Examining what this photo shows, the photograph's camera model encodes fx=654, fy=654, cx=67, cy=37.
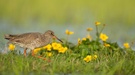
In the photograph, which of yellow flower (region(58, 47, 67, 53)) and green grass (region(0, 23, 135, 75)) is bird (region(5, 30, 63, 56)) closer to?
green grass (region(0, 23, 135, 75))

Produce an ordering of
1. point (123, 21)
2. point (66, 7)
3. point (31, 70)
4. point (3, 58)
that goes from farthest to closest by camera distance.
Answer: point (66, 7), point (123, 21), point (3, 58), point (31, 70)

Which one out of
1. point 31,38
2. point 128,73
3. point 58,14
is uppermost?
point 58,14

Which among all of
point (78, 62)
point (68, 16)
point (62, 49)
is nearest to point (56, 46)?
point (62, 49)

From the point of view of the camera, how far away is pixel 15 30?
14.8 m

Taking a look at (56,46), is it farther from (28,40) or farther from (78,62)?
(78,62)

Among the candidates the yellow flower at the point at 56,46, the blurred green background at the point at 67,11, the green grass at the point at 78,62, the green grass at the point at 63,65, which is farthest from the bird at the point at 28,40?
the blurred green background at the point at 67,11

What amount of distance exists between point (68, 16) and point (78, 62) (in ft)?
19.0

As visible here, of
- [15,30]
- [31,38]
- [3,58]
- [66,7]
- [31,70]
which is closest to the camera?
[31,70]

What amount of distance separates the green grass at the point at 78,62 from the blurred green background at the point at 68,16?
1536 mm

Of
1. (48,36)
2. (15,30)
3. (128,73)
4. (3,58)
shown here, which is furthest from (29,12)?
(128,73)

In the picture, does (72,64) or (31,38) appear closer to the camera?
(72,64)

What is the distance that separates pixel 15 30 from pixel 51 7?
3.38m

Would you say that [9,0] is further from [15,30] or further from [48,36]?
[48,36]

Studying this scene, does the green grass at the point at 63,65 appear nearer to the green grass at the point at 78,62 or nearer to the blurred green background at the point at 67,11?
the green grass at the point at 78,62
